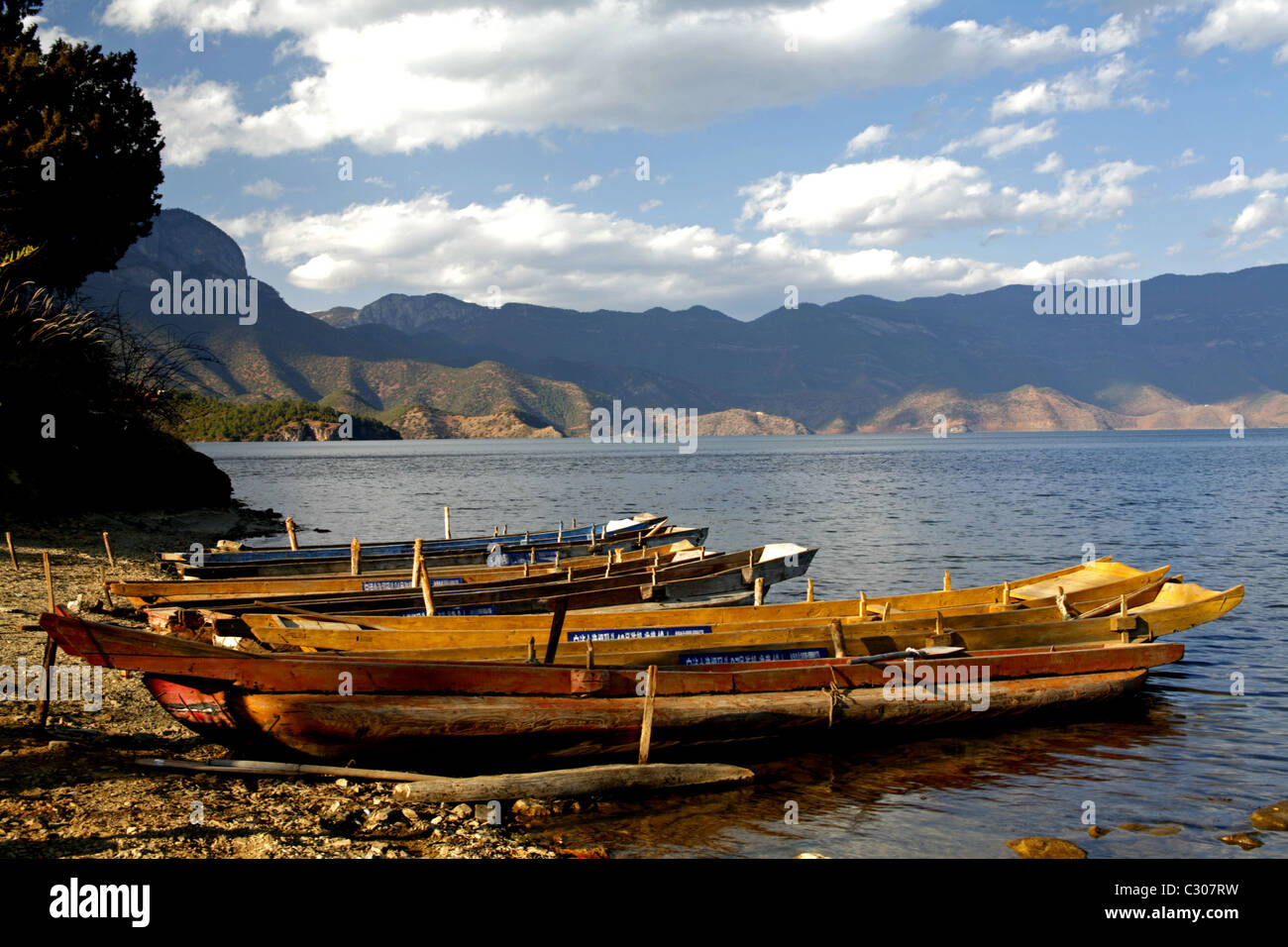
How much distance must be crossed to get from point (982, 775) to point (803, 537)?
25172 millimetres

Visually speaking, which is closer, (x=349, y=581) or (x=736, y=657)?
(x=736, y=657)

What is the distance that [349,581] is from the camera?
17141 millimetres

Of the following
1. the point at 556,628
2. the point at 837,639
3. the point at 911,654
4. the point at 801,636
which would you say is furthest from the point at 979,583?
the point at 556,628

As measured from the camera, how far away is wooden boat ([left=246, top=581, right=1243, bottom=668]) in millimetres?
10562

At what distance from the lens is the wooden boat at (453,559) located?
1875cm

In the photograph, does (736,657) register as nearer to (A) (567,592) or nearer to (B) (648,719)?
(B) (648,719)

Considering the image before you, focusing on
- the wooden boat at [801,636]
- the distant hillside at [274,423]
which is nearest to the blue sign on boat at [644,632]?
the wooden boat at [801,636]

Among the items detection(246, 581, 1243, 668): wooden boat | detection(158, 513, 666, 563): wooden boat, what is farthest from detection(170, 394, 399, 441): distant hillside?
detection(246, 581, 1243, 668): wooden boat

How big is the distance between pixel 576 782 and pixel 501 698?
1.11 m

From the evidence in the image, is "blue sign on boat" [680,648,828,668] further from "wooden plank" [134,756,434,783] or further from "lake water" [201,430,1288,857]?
"wooden plank" [134,756,434,783]

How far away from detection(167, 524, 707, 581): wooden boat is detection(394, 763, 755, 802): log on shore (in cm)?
1060

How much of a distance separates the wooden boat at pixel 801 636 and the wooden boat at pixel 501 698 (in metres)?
0.74

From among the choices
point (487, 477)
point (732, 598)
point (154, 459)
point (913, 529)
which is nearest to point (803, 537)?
point (913, 529)
